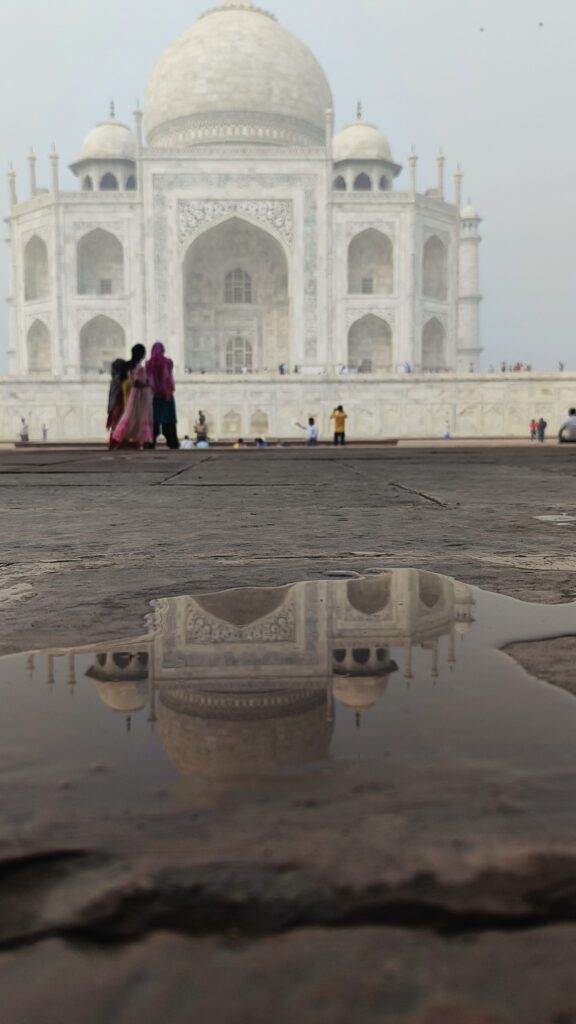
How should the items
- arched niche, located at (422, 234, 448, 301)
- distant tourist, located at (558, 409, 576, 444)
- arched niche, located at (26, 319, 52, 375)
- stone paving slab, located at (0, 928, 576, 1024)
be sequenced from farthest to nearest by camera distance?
arched niche, located at (422, 234, 448, 301)
arched niche, located at (26, 319, 52, 375)
distant tourist, located at (558, 409, 576, 444)
stone paving slab, located at (0, 928, 576, 1024)

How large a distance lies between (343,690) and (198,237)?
80.8ft

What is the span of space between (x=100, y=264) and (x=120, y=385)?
1950cm

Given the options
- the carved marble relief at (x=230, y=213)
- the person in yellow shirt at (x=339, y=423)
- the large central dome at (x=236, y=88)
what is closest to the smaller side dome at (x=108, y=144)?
the large central dome at (x=236, y=88)

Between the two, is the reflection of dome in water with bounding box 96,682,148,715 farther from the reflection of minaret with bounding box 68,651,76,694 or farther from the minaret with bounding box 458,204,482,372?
the minaret with bounding box 458,204,482,372

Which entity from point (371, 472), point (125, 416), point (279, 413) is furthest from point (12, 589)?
point (279, 413)

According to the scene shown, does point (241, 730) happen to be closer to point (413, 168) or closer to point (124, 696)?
point (124, 696)

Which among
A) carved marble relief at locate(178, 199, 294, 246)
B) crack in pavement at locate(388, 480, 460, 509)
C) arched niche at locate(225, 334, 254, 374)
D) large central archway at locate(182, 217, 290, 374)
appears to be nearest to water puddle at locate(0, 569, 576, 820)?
crack in pavement at locate(388, 480, 460, 509)

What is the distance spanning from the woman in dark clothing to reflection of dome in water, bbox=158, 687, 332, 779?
6192mm

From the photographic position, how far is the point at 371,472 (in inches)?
156

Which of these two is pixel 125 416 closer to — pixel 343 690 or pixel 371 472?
pixel 371 472

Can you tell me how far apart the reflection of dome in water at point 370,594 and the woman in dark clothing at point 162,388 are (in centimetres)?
576

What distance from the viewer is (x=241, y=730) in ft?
1.29

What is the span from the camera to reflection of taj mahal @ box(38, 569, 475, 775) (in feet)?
1.26

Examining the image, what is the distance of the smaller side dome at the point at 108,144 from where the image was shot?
2684cm
